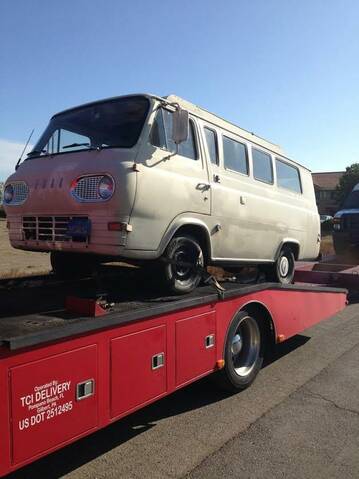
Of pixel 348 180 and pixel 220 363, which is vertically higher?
pixel 348 180

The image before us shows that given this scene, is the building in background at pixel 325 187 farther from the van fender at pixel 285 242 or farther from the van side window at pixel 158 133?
the van side window at pixel 158 133

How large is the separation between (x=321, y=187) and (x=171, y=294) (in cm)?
7511

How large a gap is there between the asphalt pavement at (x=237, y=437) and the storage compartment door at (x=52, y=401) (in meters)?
0.53

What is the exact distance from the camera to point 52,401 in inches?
116

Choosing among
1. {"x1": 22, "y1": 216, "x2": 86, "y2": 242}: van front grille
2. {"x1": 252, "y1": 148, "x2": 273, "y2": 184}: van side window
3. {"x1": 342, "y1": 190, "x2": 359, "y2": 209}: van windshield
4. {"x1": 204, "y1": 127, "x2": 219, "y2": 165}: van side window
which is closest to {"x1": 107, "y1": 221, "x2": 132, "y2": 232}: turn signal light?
{"x1": 22, "y1": 216, "x2": 86, "y2": 242}: van front grille

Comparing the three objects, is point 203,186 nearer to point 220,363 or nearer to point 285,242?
point 220,363

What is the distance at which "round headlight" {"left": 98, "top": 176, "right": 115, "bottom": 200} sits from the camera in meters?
4.00

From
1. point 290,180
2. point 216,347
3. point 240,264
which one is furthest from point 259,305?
point 290,180

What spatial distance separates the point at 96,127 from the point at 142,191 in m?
1.05

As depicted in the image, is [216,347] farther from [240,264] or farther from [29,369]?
[29,369]

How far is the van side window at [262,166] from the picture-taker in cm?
619

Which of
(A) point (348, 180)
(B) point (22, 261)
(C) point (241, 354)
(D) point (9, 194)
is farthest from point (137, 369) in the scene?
(A) point (348, 180)

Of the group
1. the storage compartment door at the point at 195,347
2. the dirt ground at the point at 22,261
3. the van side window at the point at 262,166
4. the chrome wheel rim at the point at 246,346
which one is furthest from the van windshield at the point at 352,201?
the storage compartment door at the point at 195,347

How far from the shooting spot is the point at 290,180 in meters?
7.30
